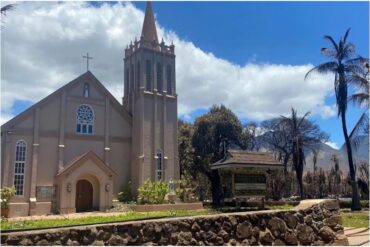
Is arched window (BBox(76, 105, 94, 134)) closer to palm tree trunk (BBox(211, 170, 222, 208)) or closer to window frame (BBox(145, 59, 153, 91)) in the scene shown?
window frame (BBox(145, 59, 153, 91))

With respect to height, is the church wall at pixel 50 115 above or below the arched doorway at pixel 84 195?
above

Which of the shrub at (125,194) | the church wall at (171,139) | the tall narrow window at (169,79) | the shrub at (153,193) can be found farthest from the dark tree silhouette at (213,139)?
the shrub at (153,193)

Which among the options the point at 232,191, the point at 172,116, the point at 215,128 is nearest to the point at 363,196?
the point at 215,128

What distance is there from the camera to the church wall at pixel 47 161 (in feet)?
95.8

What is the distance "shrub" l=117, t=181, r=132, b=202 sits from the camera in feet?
105

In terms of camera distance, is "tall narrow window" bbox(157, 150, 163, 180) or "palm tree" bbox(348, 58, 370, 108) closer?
"palm tree" bbox(348, 58, 370, 108)

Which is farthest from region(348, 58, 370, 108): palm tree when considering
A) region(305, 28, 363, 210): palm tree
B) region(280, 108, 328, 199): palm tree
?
region(280, 108, 328, 199): palm tree

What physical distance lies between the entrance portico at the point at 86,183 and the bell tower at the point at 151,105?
3087 millimetres

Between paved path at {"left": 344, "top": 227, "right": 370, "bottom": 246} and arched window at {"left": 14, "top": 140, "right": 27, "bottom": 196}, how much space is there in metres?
22.7

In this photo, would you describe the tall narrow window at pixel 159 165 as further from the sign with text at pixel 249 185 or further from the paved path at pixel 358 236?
the paved path at pixel 358 236

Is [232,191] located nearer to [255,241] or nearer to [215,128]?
[255,241]

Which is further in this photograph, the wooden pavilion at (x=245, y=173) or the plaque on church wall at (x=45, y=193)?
the plaque on church wall at (x=45, y=193)

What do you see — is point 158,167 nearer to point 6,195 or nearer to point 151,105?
point 151,105

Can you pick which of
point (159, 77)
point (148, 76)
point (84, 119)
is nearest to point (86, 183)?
point (84, 119)
